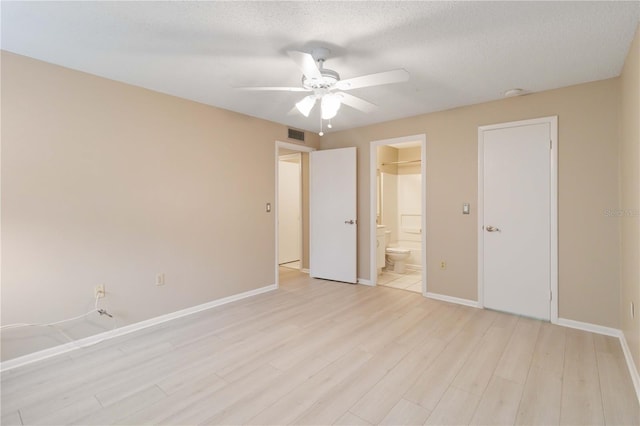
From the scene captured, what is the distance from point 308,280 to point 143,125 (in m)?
3.08

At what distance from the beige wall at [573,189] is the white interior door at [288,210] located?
3.28 m

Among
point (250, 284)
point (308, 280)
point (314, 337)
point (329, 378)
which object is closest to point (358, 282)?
point (308, 280)

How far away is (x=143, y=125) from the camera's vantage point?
3.05 metres

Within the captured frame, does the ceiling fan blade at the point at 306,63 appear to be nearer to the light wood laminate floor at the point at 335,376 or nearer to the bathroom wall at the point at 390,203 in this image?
the light wood laminate floor at the point at 335,376

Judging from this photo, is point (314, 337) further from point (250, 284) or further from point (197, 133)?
point (197, 133)

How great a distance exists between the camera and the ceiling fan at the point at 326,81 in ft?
6.74

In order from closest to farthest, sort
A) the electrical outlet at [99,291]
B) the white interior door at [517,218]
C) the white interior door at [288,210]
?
the electrical outlet at [99,291]
the white interior door at [517,218]
the white interior door at [288,210]

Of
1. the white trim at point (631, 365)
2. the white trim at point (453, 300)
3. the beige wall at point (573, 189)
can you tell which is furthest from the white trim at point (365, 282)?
the white trim at point (631, 365)

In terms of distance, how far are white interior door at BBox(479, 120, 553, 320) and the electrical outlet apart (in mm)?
3902

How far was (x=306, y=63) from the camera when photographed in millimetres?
2020

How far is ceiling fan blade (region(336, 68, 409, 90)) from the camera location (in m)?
2.08

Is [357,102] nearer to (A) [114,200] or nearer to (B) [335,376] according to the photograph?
(B) [335,376]

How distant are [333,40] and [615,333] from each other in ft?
11.5

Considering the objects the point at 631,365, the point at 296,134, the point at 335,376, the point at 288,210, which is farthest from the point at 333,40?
the point at 288,210
